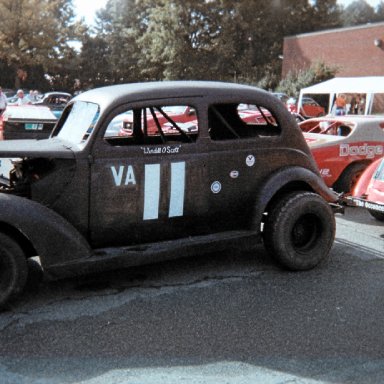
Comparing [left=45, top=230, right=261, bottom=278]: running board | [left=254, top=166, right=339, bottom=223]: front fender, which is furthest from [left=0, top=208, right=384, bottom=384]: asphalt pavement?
[left=254, top=166, right=339, bottom=223]: front fender

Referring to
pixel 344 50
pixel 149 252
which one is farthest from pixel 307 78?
pixel 149 252

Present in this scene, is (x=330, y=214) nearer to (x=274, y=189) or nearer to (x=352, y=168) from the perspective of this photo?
(x=274, y=189)

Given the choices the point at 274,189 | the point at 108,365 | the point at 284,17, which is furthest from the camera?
the point at 284,17

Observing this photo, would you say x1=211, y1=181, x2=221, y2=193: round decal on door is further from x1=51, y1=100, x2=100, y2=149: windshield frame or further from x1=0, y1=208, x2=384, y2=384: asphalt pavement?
x1=51, y1=100, x2=100, y2=149: windshield frame

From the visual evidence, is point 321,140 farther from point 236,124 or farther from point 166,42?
point 166,42

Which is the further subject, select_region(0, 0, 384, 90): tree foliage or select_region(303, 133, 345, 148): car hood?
select_region(0, 0, 384, 90): tree foliage

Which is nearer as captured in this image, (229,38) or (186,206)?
(186,206)

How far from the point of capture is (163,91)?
4.65 metres

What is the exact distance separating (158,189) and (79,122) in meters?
1.02

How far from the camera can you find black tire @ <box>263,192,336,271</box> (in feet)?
16.4

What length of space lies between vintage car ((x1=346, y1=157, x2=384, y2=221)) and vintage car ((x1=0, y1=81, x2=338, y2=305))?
124cm

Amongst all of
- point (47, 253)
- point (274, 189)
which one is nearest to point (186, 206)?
point (274, 189)

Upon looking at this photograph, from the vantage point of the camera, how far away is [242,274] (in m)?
5.07

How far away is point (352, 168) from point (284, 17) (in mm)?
44712
